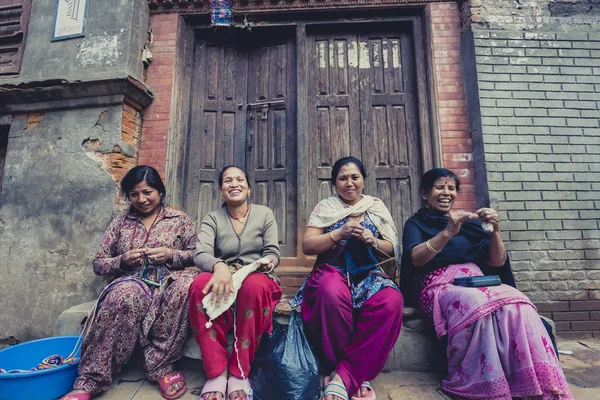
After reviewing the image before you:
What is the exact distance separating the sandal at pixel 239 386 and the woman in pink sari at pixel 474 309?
116 cm

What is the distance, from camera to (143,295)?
7.30ft

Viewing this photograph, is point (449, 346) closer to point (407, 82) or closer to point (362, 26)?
point (407, 82)

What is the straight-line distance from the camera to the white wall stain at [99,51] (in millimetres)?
3799

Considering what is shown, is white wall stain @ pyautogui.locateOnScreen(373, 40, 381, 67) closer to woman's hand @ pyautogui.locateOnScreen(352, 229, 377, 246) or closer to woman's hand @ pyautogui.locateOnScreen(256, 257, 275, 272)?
woman's hand @ pyautogui.locateOnScreen(352, 229, 377, 246)

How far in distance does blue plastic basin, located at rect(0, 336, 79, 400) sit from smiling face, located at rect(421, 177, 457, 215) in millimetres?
2550

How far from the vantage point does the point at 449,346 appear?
2107 mm

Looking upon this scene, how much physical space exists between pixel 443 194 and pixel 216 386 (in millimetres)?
1939

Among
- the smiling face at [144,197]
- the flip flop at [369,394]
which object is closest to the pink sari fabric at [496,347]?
the flip flop at [369,394]

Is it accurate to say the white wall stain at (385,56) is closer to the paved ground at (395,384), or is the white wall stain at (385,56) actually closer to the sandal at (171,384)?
the paved ground at (395,384)

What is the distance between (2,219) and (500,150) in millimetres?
5174

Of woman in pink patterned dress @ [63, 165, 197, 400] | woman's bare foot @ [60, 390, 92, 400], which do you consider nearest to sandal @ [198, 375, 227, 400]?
woman in pink patterned dress @ [63, 165, 197, 400]

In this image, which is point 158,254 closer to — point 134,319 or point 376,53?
point 134,319

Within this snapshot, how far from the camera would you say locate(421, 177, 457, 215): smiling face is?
2541mm

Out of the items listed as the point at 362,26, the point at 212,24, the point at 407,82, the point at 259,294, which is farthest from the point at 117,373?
the point at 362,26
